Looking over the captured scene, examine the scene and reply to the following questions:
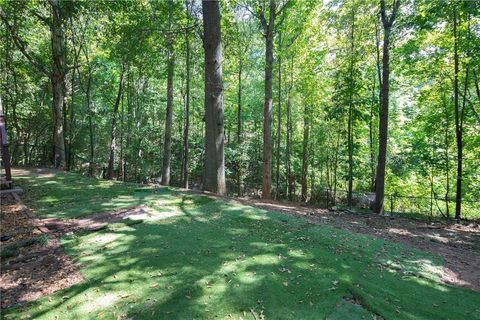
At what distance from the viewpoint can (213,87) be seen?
7.31 m

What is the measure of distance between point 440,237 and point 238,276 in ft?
20.5

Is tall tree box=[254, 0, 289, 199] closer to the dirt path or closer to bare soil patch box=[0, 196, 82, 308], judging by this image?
the dirt path

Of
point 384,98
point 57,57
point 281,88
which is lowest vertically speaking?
point 384,98

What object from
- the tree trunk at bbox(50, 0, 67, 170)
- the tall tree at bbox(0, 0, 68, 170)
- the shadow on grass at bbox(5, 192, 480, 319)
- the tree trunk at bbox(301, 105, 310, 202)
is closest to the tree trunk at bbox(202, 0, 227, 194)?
the shadow on grass at bbox(5, 192, 480, 319)

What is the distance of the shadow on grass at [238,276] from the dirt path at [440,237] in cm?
37

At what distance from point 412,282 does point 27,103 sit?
840 inches

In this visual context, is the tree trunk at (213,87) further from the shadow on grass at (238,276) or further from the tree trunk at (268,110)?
the tree trunk at (268,110)

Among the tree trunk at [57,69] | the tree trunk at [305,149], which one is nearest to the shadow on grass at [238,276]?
the tree trunk at [57,69]

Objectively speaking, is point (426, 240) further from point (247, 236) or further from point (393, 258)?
point (247, 236)

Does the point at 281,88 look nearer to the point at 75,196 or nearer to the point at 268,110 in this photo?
the point at 268,110

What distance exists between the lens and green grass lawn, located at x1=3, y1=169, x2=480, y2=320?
2818mm

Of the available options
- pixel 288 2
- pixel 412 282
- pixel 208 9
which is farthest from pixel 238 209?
pixel 288 2

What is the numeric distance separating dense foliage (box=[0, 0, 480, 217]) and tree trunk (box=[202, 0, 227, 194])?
129cm

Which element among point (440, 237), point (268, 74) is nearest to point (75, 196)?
point (268, 74)
